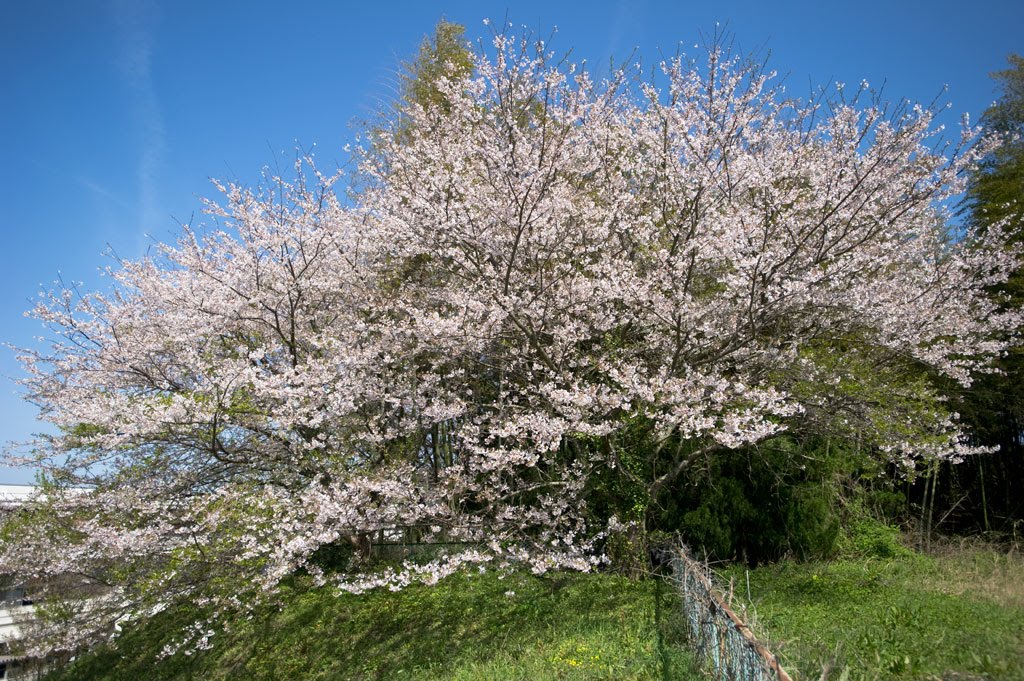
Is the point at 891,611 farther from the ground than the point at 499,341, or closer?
closer

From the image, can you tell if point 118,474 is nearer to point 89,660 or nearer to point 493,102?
point 89,660

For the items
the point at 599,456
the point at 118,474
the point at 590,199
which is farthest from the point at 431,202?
the point at 118,474

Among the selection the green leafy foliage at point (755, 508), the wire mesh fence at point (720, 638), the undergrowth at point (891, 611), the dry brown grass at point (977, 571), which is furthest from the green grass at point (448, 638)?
the dry brown grass at point (977, 571)

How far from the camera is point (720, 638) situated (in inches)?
173

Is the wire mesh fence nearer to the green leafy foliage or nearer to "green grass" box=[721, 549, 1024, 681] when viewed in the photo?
"green grass" box=[721, 549, 1024, 681]

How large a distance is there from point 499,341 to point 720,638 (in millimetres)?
5042

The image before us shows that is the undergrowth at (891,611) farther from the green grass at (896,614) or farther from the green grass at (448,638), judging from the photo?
the green grass at (448,638)

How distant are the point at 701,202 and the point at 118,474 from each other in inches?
327

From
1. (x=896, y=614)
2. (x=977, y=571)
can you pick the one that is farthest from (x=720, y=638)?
(x=977, y=571)

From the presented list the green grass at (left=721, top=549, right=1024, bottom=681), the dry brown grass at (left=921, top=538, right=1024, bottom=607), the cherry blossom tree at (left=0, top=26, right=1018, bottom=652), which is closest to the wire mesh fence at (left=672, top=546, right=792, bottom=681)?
the green grass at (left=721, top=549, right=1024, bottom=681)

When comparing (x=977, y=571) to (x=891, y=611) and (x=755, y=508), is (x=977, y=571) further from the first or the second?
(x=891, y=611)

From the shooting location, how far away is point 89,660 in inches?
389

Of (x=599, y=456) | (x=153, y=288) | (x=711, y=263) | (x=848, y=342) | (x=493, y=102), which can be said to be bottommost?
(x=599, y=456)

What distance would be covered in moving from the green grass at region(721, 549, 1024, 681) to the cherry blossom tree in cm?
158
